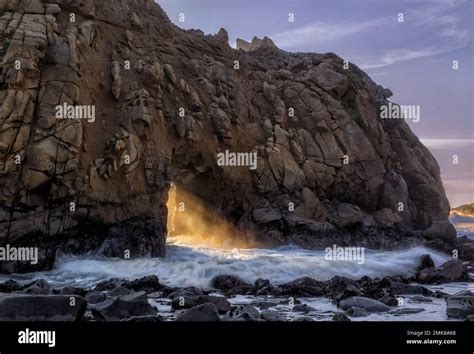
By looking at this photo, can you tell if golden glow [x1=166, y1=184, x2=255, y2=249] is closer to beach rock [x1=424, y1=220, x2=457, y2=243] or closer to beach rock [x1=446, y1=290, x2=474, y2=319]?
beach rock [x1=424, y1=220, x2=457, y2=243]

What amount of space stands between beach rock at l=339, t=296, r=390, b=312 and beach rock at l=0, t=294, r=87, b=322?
664cm

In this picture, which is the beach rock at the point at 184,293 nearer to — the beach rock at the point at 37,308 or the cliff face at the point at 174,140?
the beach rock at the point at 37,308

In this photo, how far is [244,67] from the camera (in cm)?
3622

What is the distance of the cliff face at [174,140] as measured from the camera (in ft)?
71.2

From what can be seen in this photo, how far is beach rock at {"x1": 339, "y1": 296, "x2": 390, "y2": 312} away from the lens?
11.1m

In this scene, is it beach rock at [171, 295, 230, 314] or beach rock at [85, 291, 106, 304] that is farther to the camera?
beach rock at [85, 291, 106, 304]

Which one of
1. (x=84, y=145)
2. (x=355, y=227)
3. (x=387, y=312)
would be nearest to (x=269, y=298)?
(x=387, y=312)

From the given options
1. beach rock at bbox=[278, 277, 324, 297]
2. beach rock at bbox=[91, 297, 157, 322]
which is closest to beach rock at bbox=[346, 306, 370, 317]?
beach rock at bbox=[278, 277, 324, 297]

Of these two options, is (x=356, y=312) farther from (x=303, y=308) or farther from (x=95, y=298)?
(x=95, y=298)

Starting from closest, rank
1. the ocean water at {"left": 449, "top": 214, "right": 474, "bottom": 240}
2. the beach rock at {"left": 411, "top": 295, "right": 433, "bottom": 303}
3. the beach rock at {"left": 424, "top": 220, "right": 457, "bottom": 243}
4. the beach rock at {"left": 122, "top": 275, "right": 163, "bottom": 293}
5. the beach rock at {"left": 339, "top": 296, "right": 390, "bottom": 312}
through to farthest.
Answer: the beach rock at {"left": 339, "top": 296, "right": 390, "bottom": 312} → the beach rock at {"left": 411, "top": 295, "right": 433, "bottom": 303} → the beach rock at {"left": 122, "top": 275, "right": 163, "bottom": 293} → the beach rock at {"left": 424, "top": 220, "right": 457, "bottom": 243} → the ocean water at {"left": 449, "top": 214, "right": 474, "bottom": 240}

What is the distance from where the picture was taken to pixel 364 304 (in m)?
11.4

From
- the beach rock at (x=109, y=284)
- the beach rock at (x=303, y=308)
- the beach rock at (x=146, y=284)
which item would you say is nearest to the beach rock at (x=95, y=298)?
the beach rock at (x=109, y=284)

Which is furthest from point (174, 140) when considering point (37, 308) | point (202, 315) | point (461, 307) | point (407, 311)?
point (37, 308)

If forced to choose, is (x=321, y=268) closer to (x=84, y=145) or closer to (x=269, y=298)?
(x=269, y=298)
